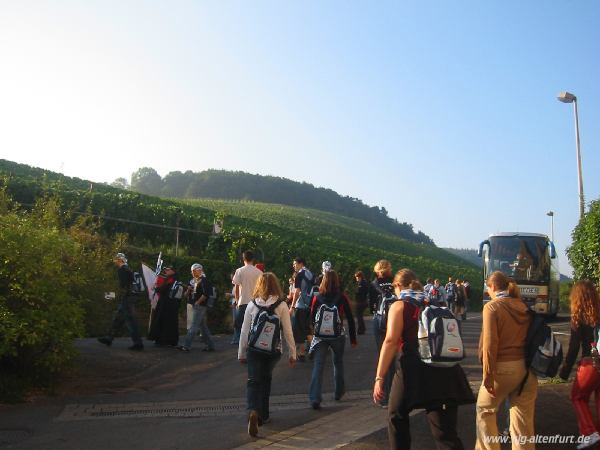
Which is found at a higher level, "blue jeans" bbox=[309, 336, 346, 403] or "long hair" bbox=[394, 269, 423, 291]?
"long hair" bbox=[394, 269, 423, 291]

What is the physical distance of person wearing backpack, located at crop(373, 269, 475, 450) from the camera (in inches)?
209

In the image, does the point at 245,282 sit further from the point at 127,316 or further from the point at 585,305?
the point at 585,305

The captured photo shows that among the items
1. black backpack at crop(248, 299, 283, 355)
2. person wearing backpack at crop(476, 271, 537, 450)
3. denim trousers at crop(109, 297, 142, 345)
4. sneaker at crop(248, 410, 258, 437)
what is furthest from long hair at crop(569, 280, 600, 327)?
denim trousers at crop(109, 297, 142, 345)

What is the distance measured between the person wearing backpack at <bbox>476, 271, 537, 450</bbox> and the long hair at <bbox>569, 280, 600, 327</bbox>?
1.34 m

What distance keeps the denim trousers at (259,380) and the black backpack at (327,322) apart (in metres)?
1.19

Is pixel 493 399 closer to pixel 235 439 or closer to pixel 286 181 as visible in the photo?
pixel 235 439

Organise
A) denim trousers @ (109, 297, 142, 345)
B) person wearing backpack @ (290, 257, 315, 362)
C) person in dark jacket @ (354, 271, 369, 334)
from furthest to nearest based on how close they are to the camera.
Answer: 1. person in dark jacket @ (354, 271, 369, 334)
2. denim trousers @ (109, 297, 142, 345)
3. person wearing backpack @ (290, 257, 315, 362)

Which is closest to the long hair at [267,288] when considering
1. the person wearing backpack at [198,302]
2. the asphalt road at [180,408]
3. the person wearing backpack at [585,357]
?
the asphalt road at [180,408]

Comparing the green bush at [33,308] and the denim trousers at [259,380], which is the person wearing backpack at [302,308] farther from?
the denim trousers at [259,380]

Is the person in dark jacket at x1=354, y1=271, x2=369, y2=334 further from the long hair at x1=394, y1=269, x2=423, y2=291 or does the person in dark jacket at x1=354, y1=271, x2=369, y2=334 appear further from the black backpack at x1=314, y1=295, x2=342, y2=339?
the long hair at x1=394, y1=269, x2=423, y2=291

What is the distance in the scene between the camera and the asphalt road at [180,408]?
7273mm

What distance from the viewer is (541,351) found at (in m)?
5.67

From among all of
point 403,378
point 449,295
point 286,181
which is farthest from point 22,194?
point 286,181

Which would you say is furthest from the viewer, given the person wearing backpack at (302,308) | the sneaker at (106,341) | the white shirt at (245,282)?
the sneaker at (106,341)
